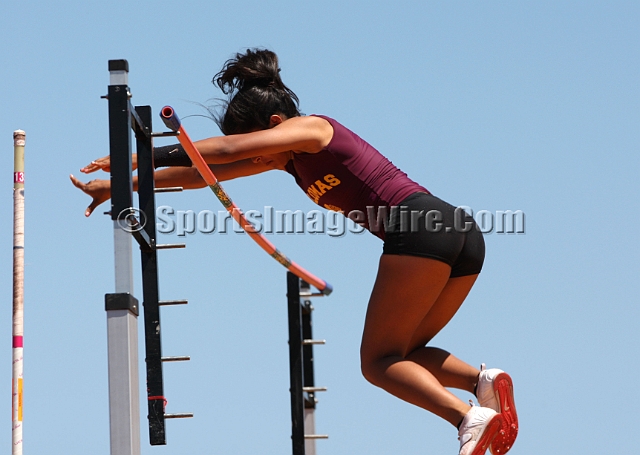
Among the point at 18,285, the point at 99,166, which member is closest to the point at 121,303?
the point at 99,166

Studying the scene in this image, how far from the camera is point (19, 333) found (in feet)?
16.3

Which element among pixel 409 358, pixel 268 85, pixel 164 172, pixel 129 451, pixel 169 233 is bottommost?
pixel 129 451

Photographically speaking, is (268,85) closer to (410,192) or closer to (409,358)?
(410,192)

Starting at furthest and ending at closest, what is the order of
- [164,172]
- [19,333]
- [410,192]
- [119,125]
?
[19,333] < [164,172] < [410,192] < [119,125]

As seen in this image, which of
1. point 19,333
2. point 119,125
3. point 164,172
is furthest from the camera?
point 19,333

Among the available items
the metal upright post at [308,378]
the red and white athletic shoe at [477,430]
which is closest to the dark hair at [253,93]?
the red and white athletic shoe at [477,430]

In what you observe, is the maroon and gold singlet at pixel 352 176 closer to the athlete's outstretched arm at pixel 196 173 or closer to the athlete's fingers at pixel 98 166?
the athlete's outstretched arm at pixel 196 173

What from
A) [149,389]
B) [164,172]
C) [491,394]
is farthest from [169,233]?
[491,394]

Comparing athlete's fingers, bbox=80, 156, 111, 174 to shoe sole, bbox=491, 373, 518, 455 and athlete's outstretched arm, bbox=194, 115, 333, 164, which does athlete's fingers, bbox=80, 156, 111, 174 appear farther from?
shoe sole, bbox=491, 373, 518, 455

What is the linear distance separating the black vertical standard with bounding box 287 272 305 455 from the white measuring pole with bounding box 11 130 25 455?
1.49 metres

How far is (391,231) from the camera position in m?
3.55

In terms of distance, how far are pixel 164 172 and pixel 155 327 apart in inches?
26.8

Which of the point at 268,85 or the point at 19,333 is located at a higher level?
the point at 268,85

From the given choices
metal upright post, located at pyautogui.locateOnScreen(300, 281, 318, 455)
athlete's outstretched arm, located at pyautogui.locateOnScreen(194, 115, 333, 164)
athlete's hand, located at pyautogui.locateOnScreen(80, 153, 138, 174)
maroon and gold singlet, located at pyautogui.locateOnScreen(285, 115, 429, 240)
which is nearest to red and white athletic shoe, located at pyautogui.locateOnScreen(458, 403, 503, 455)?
maroon and gold singlet, located at pyautogui.locateOnScreen(285, 115, 429, 240)
